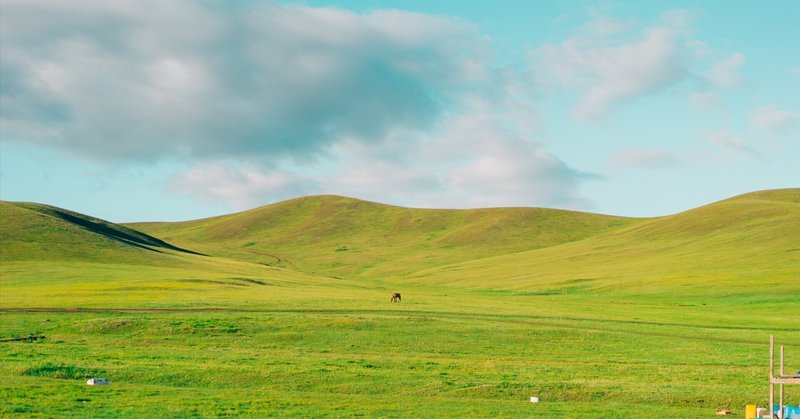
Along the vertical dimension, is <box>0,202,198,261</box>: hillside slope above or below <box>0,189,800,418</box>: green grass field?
above

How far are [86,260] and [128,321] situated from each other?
220 ft

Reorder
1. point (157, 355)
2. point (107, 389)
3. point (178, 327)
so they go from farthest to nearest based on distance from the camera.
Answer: point (178, 327) < point (157, 355) < point (107, 389)

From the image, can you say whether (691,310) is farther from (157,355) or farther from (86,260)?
(86,260)

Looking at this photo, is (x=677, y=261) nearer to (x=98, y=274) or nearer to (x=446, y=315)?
(x=446, y=315)

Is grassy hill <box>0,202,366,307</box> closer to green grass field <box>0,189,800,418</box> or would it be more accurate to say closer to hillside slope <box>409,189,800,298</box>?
green grass field <box>0,189,800,418</box>

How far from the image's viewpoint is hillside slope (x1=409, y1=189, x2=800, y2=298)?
9381cm

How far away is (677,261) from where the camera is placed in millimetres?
116938

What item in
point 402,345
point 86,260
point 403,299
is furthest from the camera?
point 86,260

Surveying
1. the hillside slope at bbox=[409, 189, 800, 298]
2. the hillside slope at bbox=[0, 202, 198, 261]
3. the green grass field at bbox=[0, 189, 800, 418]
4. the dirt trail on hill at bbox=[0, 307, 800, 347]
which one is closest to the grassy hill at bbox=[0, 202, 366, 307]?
the hillside slope at bbox=[0, 202, 198, 261]

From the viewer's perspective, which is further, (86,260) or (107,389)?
(86,260)

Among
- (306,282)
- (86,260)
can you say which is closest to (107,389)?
(306,282)

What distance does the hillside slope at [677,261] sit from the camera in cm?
9381

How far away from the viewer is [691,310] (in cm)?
7038

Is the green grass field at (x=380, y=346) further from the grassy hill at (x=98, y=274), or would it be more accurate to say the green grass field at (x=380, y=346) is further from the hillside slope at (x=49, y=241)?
the hillside slope at (x=49, y=241)
